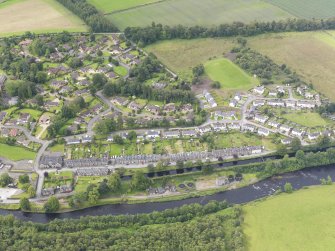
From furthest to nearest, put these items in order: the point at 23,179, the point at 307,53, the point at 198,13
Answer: the point at 198,13 → the point at 307,53 → the point at 23,179

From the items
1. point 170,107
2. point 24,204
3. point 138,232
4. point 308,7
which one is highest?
point 308,7

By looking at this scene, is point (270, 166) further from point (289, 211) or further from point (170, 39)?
point (170, 39)

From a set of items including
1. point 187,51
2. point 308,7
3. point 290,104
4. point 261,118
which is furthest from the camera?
point 308,7

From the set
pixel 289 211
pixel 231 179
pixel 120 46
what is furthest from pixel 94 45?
pixel 289 211

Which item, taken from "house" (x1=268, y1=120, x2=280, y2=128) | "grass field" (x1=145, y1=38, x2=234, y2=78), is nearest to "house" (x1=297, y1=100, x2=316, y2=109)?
"house" (x1=268, y1=120, x2=280, y2=128)

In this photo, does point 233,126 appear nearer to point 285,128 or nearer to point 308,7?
point 285,128

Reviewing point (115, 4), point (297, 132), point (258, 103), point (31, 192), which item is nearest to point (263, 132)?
point (297, 132)

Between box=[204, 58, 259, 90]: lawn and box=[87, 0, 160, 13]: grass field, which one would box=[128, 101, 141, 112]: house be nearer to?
box=[204, 58, 259, 90]: lawn
